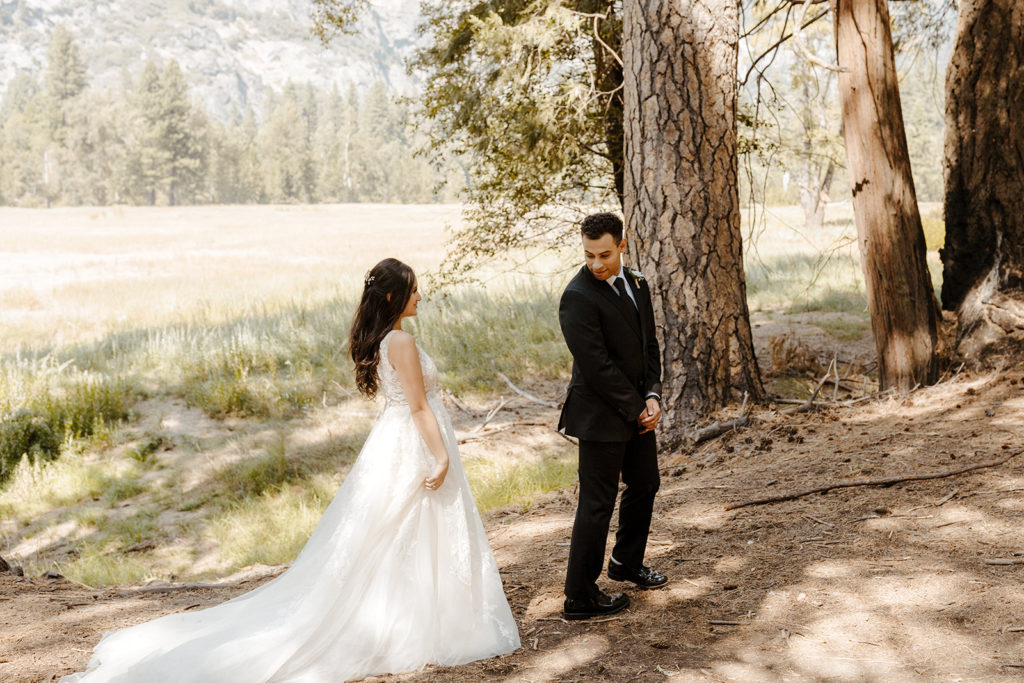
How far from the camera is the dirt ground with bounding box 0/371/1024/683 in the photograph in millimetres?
3827

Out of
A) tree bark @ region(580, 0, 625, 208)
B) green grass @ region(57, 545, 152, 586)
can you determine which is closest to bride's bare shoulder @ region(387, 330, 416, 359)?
green grass @ region(57, 545, 152, 586)

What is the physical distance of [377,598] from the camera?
4.27 metres

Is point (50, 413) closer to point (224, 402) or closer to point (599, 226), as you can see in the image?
point (224, 402)

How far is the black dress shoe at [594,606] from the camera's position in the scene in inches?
175

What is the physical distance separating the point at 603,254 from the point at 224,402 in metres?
9.31

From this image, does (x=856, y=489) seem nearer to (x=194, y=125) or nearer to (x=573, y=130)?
(x=573, y=130)

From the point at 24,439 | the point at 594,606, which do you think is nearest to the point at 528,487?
the point at 594,606

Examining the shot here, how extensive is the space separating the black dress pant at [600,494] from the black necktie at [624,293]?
66cm

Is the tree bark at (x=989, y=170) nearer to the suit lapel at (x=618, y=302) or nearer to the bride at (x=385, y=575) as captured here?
the suit lapel at (x=618, y=302)

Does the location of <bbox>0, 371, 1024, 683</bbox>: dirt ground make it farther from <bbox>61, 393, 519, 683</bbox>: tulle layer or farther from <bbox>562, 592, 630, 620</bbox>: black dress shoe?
<bbox>61, 393, 519, 683</bbox>: tulle layer

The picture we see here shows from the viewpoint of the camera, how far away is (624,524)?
4.73 m

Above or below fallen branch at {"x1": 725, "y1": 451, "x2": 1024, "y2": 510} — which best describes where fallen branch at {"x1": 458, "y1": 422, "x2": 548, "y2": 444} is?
below

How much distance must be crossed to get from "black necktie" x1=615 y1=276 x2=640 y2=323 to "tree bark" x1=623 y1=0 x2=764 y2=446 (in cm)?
318

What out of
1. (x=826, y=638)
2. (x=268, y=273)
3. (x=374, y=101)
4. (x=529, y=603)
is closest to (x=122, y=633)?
(x=529, y=603)
